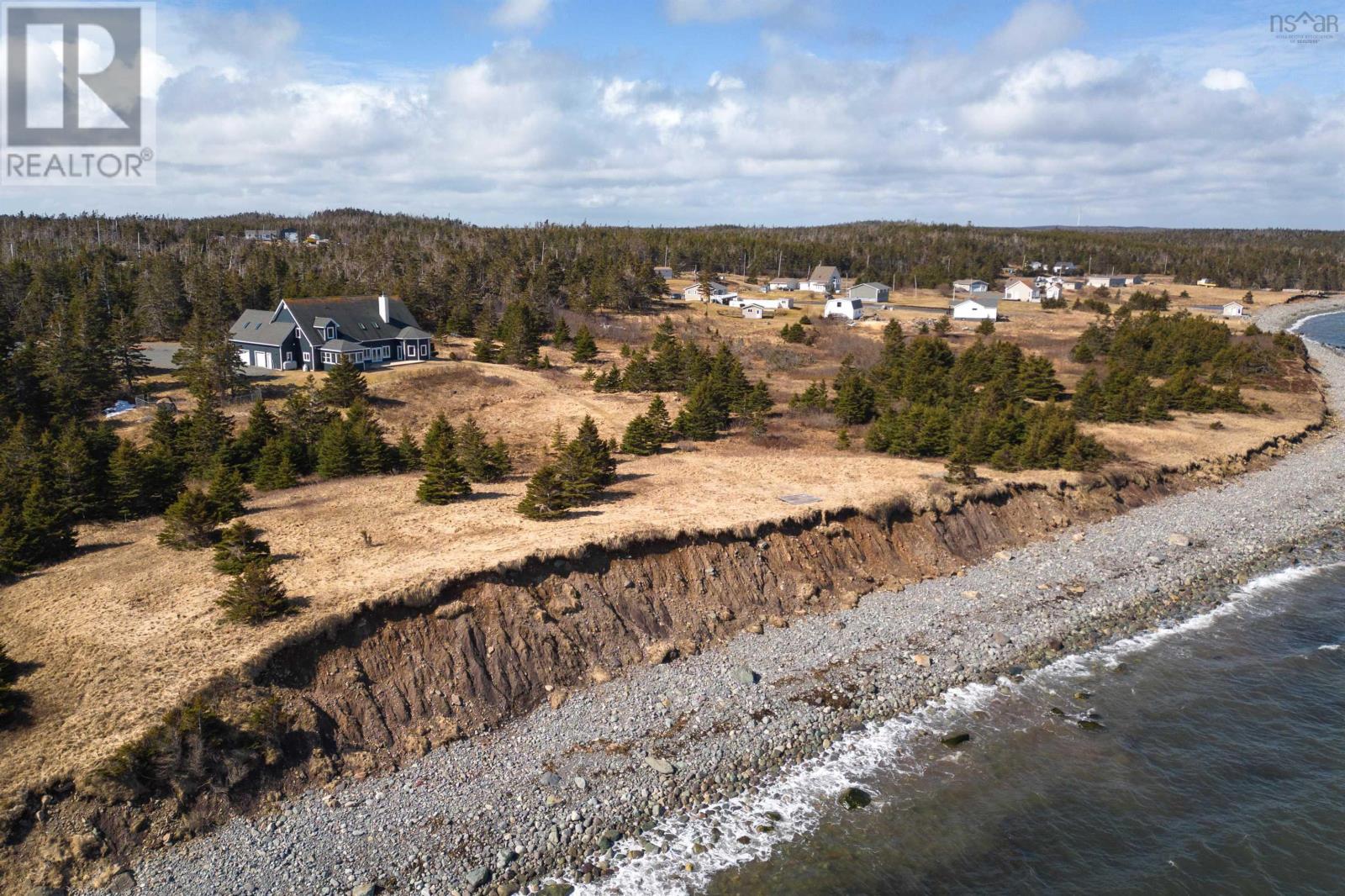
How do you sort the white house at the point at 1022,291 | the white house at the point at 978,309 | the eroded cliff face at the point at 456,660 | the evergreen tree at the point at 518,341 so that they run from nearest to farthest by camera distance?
the eroded cliff face at the point at 456,660 < the evergreen tree at the point at 518,341 < the white house at the point at 978,309 < the white house at the point at 1022,291

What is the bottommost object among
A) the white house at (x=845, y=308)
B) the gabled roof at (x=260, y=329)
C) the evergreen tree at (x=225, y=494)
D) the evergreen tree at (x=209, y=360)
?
the evergreen tree at (x=225, y=494)

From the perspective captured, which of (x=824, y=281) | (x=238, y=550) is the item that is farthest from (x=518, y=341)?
(x=824, y=281)

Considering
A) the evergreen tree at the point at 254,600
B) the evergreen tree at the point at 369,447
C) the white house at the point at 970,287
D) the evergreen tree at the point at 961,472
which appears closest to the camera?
the evergreen tree at the point at 254,600

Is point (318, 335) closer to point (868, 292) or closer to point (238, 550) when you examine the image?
point (238, 550)

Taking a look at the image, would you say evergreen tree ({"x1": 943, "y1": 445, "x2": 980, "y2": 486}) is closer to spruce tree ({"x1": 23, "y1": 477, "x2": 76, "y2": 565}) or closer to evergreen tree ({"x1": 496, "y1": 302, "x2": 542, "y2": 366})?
spruce tree ({"x1": 23, "y1": 477, "x2": 76, "y2": 565})

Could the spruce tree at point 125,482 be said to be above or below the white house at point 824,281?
below

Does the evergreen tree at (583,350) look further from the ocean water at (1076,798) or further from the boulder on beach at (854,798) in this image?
the boulder on beach at (854,798)

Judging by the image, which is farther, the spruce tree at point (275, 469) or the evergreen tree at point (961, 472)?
the evergreen tree at point (961, 472)

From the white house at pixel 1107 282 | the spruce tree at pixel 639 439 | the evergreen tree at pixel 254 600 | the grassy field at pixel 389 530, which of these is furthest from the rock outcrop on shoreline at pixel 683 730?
the white house at pixel 1107 282
